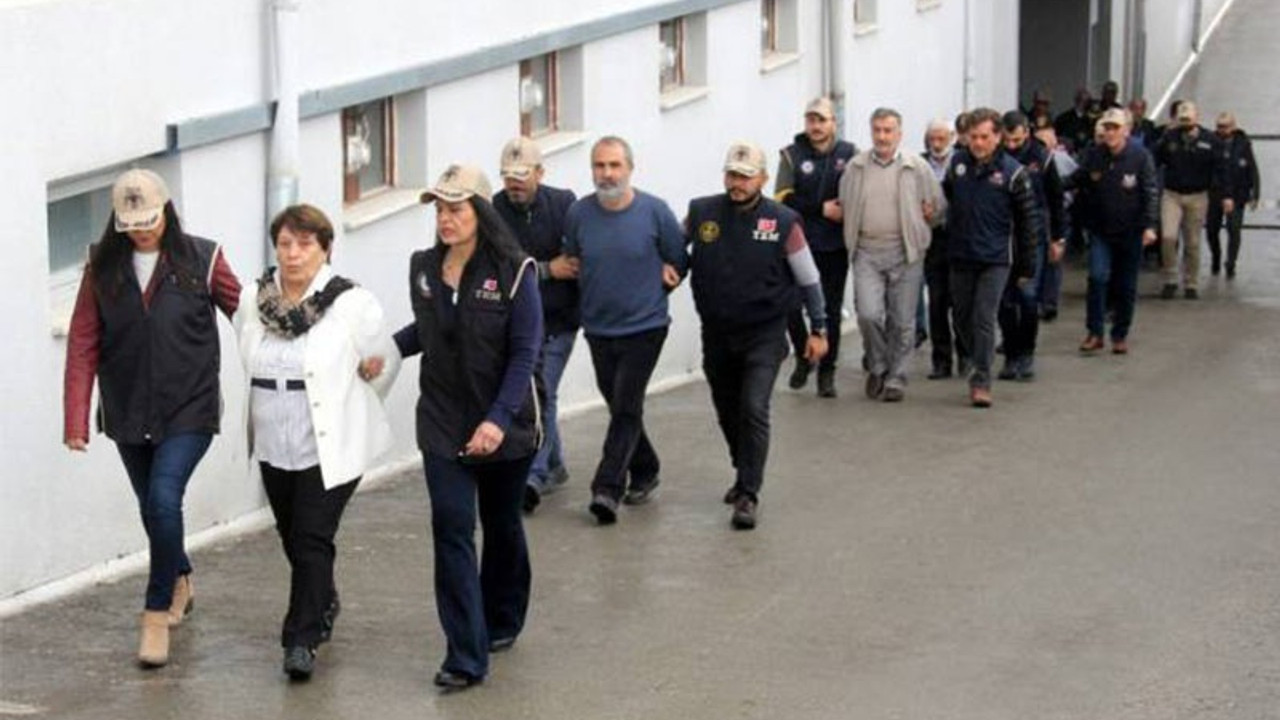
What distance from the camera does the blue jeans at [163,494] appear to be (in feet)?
32.5

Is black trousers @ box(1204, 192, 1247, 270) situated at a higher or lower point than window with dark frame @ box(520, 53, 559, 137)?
lower

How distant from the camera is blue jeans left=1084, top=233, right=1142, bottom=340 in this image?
1955 cm

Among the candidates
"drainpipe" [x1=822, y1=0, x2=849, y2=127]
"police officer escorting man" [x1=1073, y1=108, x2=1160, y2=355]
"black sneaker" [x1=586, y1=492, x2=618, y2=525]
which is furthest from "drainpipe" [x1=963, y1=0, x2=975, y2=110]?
"black sneaker" [x1=586, y1=492, x2=618, y2=525]

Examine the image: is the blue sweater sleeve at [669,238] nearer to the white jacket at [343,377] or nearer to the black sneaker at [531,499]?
the black sneaker at [531,499]

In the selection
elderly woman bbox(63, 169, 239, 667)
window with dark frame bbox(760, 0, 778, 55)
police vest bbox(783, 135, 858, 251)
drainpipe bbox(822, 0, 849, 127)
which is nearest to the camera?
elderly woman bbox(63, 169, 239, 667)

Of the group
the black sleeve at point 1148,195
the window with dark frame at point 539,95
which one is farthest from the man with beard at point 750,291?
the black sleeve at point 1148,195

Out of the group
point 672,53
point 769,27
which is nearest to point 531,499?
point 672,53

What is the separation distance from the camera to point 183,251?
10.1 meters

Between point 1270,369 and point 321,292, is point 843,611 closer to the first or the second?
point 321,292

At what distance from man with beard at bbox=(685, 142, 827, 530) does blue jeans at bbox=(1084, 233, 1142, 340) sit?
7.10 metres

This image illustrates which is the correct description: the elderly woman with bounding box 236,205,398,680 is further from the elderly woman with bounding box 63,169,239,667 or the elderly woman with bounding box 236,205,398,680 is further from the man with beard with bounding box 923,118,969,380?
the man with beard with bounding box 923,118,969,380

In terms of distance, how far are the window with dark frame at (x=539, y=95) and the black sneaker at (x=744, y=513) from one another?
14.0 ft

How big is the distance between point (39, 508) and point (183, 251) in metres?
1.54

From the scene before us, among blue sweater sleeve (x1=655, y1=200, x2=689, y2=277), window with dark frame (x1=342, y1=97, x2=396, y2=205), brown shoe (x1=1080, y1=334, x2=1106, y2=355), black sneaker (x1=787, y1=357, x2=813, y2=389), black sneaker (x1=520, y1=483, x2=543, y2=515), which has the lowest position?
brown shoe (x1=1080, y1=334, x2=1106, y2=355)
